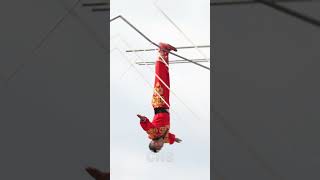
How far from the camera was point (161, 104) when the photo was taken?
6.05 feet

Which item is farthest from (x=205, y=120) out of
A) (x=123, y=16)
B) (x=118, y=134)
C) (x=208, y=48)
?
(x=123, y=16)

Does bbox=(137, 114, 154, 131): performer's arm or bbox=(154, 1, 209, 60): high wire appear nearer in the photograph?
bbox=(154, 1, 209, 60): high wire

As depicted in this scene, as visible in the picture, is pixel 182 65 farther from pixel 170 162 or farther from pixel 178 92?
pixel 170 162

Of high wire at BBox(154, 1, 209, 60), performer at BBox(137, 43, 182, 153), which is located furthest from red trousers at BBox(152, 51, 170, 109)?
high wire at BBox(154, 1, 209, 60)

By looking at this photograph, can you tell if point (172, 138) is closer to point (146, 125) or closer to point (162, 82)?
point (146, 125)

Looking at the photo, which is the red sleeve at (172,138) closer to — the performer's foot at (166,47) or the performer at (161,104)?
the performer at (161,104)

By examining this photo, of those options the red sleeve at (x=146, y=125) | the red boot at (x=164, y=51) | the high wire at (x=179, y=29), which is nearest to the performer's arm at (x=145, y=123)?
the red sleeve at (x=146, y=125)

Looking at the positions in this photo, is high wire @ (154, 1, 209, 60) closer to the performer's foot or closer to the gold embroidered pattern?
the performer's foot

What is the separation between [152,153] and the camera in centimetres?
185

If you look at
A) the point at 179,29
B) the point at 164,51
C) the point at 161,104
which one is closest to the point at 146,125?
the point at 161,104

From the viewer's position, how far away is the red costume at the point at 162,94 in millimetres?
1834

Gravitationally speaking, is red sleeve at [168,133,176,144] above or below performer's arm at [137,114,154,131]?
below

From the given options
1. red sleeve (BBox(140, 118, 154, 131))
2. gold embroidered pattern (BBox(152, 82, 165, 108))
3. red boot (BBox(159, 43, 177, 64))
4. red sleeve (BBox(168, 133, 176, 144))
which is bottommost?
red sleeve (BBox(168, 133, 176, 144))

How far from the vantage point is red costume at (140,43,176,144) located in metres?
1.83
